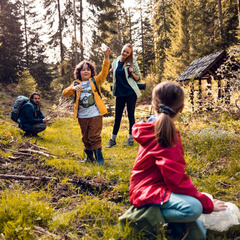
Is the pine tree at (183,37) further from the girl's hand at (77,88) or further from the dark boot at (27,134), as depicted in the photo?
the girl's hand at (77,88)

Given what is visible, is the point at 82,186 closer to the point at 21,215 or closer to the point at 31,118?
the point at 21,215

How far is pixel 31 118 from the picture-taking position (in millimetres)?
6938

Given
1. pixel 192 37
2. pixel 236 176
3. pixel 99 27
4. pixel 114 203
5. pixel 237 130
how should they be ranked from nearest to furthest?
1. pixel 114 203
2. pixel 236 176
3. pixel 237 130
4. pixel 99 27
5. pixel 192 37

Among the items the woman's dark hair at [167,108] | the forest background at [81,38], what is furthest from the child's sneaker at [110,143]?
the forest background at [81,38]

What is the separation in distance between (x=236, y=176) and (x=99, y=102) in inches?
110

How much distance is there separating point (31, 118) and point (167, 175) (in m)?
5.97

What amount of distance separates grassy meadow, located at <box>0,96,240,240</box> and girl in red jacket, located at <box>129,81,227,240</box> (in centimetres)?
31

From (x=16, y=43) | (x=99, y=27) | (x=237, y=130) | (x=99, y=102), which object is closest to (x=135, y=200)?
(x=99, y=102)

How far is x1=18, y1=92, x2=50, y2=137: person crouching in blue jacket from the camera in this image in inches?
275

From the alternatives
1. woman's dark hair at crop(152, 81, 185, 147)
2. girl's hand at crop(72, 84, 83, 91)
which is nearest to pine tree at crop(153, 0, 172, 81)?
girl's hand at crop(72, 84, 83, 91)

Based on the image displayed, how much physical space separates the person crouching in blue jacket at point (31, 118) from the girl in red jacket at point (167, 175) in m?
5.55

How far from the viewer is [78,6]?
64.8ft

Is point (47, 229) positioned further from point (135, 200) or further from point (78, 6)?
point (78, 6)

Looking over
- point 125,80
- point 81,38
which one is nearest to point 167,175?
point 125,80
